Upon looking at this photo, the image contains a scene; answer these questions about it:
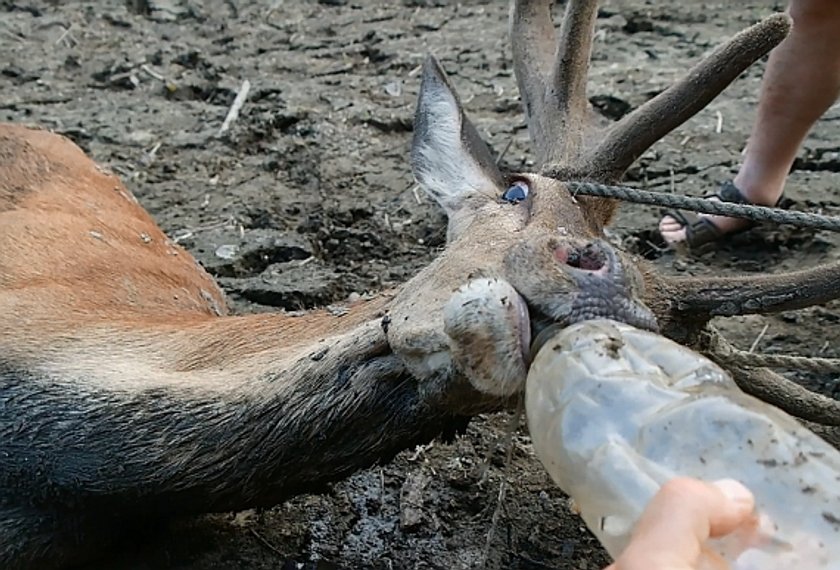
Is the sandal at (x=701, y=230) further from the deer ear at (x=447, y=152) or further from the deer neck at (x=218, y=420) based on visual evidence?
the deer neck at (x=218, y=420)

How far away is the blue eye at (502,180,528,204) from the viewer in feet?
10.6

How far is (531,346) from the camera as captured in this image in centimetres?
249


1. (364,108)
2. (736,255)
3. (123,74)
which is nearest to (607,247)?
(736,255)

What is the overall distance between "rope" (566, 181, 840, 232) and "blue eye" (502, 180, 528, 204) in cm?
12

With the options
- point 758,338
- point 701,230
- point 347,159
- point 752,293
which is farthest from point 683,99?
point 347,159

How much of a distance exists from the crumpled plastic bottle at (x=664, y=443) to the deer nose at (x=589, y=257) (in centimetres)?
22

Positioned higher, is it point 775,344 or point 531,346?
point 531,346

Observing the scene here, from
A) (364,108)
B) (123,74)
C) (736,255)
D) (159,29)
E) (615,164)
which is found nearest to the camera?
(615,164)

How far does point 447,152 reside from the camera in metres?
3.66

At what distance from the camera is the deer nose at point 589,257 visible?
261 centimetres

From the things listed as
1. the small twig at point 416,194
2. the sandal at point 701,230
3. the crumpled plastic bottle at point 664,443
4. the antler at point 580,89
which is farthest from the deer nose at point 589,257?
the small twig at point 416,194

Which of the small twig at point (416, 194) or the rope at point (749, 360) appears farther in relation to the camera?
the small twig at point (416, 194)

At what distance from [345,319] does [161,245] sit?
1.42 metres

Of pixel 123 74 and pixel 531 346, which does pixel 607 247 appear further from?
pixel 123 74
